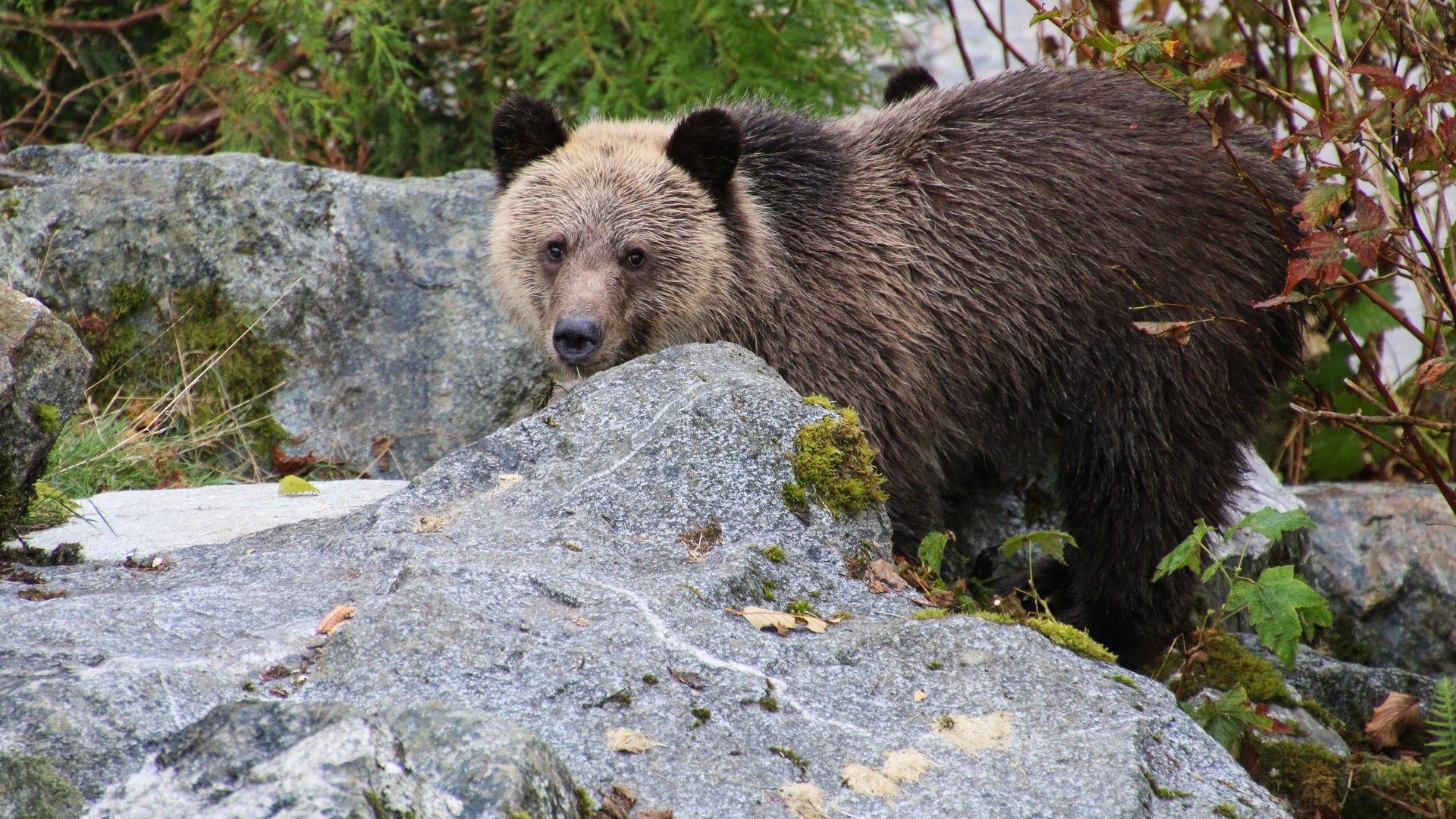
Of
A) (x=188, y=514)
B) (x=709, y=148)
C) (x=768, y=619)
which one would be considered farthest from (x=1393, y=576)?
(x=188, y=514)

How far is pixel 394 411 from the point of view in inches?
253

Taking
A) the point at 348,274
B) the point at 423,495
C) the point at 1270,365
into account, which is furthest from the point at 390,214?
the point at 1270,365

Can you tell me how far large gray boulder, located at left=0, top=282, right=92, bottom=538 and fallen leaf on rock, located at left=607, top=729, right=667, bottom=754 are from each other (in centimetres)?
210

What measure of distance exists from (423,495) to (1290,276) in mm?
3058

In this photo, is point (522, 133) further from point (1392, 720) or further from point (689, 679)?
point (1392, 720)

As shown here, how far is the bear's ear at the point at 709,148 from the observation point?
5.20 m

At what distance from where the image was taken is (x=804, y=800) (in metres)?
2.58

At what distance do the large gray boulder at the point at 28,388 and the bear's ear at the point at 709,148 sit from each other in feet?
8.89

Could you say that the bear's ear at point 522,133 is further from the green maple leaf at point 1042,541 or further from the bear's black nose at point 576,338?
the green maple leaf at point 1042,541

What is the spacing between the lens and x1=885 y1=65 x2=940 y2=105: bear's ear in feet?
21.0

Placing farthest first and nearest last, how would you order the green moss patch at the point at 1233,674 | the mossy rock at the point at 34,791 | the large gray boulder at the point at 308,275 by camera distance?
the large gray boulder at the point at 308,275 < the green moss patch at the point at 1233,674 < the mossy rock at the point at 34,791

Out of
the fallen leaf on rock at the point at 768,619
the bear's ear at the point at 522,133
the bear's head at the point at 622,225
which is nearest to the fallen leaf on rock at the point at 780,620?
the fallen leaf on rock at the point at 768,619

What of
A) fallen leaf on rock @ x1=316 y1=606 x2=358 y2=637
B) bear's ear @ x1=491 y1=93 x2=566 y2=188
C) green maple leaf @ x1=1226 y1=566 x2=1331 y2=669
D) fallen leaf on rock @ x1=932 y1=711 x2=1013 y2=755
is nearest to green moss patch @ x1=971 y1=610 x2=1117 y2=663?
Answer: fallen leaf on rock @ x1=932 y1=711 x2=1013 y2=755

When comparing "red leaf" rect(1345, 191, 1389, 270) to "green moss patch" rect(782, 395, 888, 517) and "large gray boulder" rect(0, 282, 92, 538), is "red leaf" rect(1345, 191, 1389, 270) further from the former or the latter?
"large gray boulder" rect(0, 282, 92, 538)
